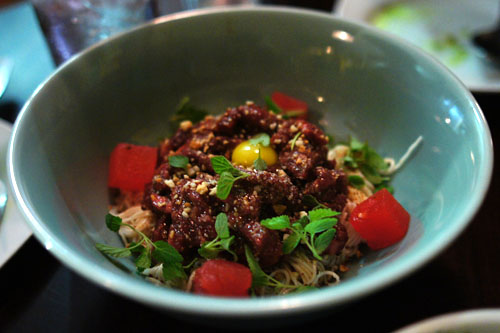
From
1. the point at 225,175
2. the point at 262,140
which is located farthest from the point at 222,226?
the point at 262,140

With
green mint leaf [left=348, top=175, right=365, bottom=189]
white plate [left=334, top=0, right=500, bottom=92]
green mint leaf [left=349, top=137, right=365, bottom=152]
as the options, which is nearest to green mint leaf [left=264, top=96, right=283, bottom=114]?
green mint leaf [left=349, top=137, right=365, bottom=152]

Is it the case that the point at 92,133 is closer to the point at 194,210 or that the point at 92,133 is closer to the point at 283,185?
the point at 194,210

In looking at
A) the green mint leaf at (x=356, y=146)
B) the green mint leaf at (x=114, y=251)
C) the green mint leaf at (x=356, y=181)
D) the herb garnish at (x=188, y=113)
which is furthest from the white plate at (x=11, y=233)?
the green mint leaf at (x=356, y=146)

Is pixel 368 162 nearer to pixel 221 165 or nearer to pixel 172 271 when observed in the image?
pixel 221 165

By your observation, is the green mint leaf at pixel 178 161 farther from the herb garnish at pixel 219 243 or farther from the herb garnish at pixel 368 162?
the herb garnish at pixel 368 162

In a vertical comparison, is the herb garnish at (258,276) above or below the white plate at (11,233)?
above

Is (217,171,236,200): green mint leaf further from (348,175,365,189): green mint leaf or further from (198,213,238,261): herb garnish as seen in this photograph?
(348,175,365,189): green mint leaf
